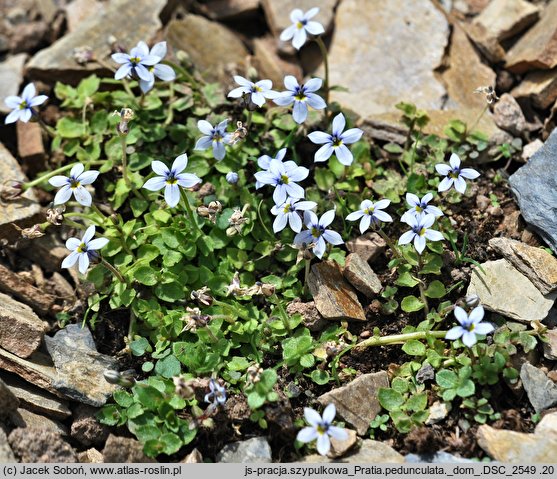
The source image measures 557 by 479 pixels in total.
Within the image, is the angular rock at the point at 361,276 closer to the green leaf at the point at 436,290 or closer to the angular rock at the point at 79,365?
the green leaf at the point at 436,290

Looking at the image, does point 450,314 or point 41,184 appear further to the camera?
point 41,184

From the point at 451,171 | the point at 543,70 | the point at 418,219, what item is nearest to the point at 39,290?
the point at 418,219

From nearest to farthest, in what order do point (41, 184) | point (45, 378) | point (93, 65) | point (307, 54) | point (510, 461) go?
point (510, 461), point (45, 378), point (41, 184), point (93, 65), point (307, 54)

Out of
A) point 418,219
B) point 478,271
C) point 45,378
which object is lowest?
point 45,378

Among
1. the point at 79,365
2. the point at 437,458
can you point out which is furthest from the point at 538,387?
the point at 79,365

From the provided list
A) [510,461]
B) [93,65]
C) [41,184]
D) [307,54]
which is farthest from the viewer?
[307,54]

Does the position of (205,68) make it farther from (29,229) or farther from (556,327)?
(556,327)

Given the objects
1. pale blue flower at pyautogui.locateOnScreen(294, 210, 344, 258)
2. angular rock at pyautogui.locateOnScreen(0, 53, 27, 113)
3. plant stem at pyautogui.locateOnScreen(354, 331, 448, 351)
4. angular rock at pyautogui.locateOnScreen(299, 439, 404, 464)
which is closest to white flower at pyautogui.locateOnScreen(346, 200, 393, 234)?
pale blue flower at pyautogui.locateOnScreen(294, 210, 344, 258)
